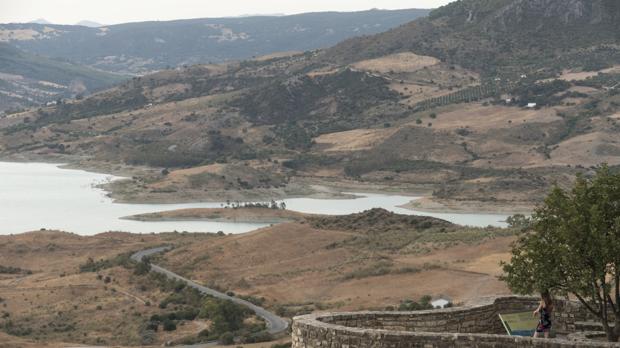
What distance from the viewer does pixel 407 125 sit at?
473ft

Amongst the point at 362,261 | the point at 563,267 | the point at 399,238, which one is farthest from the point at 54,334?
the point at 563,267

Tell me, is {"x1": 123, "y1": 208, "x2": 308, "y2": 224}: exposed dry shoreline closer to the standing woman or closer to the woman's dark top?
the standing woman

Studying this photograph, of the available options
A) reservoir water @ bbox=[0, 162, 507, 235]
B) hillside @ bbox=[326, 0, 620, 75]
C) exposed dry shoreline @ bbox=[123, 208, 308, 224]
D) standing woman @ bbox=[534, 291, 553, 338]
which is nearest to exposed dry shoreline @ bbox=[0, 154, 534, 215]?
reservoir water @ bbox=[0, 162, 507, 235]

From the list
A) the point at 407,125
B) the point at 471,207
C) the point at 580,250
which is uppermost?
the point at 580,250

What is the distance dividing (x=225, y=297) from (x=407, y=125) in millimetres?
97697

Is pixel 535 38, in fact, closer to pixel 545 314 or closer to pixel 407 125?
pixel 407 125

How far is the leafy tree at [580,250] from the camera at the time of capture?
1262cm

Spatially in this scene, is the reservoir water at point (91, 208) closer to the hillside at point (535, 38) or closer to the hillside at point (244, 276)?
the hillside at point (244, 276)

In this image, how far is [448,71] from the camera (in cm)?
17825

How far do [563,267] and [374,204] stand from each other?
Result: 96936mm

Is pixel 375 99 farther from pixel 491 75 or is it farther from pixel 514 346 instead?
pixel 514 346

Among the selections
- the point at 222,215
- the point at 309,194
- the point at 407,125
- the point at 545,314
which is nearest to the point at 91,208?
the point at 222,215

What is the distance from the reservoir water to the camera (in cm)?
9475

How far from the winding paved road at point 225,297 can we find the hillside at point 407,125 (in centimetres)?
4579
